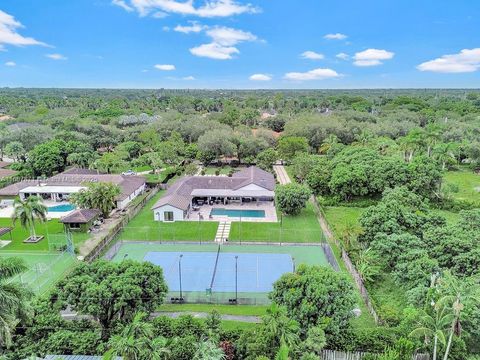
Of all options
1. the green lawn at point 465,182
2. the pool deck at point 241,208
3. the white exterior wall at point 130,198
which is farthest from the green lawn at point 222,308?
the green lawn at point 465,182

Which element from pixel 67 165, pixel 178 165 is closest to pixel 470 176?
pixel 178 165

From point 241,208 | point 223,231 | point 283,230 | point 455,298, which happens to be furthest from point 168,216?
point 455,298

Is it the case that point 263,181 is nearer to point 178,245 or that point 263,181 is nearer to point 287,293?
point 178,245

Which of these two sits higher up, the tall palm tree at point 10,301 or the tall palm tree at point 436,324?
the tall palm tree at point 10,301

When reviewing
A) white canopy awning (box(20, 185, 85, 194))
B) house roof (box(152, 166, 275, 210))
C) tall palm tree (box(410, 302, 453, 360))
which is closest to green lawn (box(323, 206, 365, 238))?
house roof (box(152, 166, 275, 210))

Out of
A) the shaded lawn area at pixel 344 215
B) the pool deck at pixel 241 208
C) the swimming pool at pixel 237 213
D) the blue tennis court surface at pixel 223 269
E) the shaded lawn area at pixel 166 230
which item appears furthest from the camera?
the swimming pool at pixel 237 213

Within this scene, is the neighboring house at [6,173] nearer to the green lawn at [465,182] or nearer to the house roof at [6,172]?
the house roof at [6,172]

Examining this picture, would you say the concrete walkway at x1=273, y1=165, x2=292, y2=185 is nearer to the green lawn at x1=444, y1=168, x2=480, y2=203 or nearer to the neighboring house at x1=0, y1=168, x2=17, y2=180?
the green lawn at x1=444, y1=168, x2=480, y2=203
